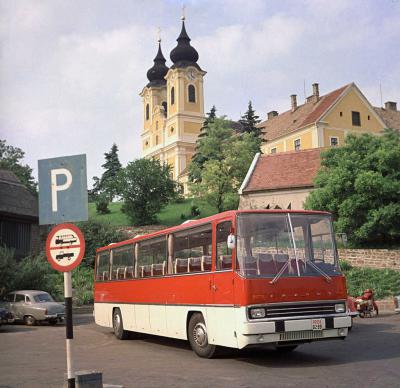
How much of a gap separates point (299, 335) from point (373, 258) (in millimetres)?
24238

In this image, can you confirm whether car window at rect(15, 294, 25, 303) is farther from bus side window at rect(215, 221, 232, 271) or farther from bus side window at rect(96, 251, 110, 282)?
bus side window at rect(215, 221, 232, 271)

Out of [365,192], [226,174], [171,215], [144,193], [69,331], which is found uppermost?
[226,174]

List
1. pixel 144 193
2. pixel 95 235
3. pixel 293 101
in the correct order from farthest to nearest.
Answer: pixel 293 101, pixel 144 193, pixel 95 235

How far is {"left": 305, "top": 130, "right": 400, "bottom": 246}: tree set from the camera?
33062 mm

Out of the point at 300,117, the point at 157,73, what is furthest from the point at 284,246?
the point at 157,73

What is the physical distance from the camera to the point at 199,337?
12391 mm

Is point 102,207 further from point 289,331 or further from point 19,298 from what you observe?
point 289,331

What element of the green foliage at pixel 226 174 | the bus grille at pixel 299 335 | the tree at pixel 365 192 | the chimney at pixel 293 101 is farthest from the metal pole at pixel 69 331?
the chimney at pixel 293 101

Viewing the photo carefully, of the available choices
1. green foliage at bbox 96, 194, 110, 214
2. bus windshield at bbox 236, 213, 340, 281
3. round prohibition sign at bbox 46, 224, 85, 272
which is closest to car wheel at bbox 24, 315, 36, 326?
bus windshield at bbox 236, 213, 340, 281

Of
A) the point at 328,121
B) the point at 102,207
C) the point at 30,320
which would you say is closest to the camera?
the point at 30,320

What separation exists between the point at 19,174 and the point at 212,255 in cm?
7134

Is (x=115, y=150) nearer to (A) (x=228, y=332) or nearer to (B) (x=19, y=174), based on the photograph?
(B) (x=19, y=174)

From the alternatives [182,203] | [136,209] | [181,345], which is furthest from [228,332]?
[182,203]

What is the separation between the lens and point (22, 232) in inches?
1622
